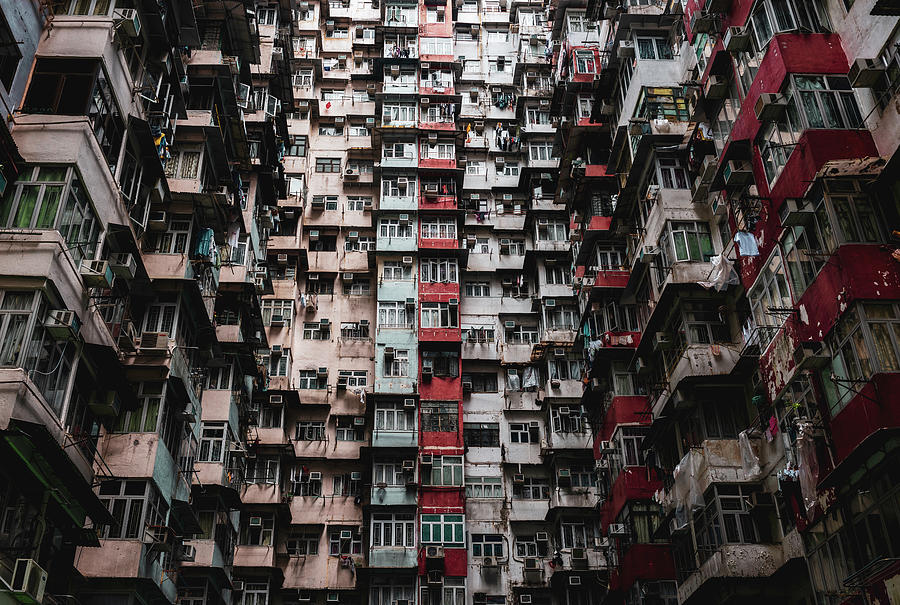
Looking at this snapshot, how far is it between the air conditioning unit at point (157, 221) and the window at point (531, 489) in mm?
19730

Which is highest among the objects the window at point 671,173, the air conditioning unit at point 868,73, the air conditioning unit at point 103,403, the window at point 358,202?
the window at point 358,202

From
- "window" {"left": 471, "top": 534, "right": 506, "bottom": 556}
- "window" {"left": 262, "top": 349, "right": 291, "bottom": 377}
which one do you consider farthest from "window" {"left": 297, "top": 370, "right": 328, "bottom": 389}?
"window" {"left": 471, "top": 534, "right": 506, "bottom": 556}

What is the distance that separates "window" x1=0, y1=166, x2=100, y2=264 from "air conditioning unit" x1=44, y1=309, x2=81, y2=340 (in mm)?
1732

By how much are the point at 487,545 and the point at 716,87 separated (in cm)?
2120

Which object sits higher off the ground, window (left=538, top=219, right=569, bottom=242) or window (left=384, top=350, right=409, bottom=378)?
window (left=538, top=219, right=569, bottom=242)

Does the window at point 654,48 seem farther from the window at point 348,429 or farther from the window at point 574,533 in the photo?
the window at point 348,429

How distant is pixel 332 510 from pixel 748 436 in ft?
65.2

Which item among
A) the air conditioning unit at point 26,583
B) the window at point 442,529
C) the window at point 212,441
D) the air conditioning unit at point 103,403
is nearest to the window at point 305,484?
the window at point 442,529

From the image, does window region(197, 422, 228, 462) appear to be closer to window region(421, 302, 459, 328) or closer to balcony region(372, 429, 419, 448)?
balcony region(372, 429, 419, 448)

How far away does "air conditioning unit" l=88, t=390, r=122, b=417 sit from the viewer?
66.3ft

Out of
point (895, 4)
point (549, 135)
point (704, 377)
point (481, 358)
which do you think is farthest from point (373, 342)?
point (895, 4)

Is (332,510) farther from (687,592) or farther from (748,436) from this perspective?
(748,436)

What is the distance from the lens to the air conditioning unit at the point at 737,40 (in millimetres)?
23780

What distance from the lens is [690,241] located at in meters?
26.4
